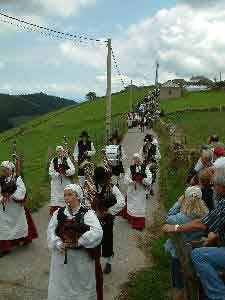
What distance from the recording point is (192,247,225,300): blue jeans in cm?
488

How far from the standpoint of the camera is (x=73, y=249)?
6.61 m

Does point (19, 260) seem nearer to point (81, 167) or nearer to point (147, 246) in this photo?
point (147, 246)

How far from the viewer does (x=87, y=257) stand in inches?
263

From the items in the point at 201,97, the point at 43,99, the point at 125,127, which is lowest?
the point at 125,127

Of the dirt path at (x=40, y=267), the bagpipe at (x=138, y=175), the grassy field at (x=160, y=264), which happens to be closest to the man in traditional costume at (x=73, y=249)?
the dirt path at (x=40, y=267)

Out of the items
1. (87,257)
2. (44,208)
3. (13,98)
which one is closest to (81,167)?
(44,208)

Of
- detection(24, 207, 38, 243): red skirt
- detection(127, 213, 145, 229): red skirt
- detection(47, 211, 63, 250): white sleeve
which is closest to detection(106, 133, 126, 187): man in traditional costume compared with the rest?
detection(127, 213, 145, 229): red skirt

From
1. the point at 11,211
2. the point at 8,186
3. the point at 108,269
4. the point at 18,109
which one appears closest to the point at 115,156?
the point at 11,211

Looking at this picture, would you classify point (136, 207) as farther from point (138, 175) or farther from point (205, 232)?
point (205, 232)

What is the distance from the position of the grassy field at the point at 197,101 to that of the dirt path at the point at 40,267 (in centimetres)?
5139

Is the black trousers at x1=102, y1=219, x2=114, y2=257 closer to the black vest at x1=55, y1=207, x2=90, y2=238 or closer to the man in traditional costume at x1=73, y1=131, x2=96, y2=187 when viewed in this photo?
the black vest at x1=55, y1=207, x2=90, y2=238

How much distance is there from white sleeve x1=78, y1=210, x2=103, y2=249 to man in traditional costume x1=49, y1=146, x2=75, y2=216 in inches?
236

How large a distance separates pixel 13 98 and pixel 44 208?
159458 millimetres

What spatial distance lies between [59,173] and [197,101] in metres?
61.3
